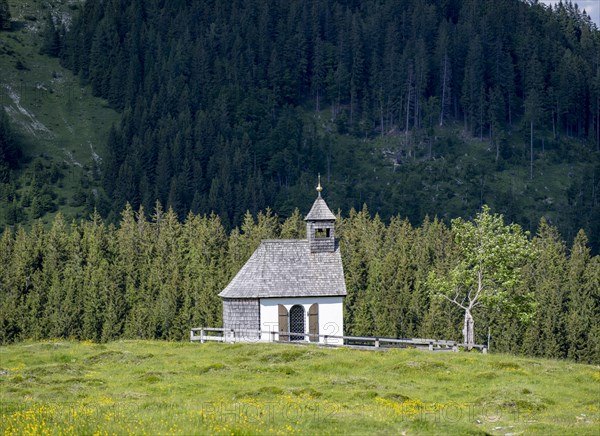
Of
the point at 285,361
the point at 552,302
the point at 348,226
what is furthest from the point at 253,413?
the point at 348,226

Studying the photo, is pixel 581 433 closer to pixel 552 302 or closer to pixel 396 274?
pixel 552 302

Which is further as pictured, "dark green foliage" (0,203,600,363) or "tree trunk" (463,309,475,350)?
"dark green foliage" (0,203,600,363)

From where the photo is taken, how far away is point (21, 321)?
322 ft

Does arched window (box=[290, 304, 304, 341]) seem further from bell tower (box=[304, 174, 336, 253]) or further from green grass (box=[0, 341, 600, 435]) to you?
green grass (box=[0, 341, 600, 435])

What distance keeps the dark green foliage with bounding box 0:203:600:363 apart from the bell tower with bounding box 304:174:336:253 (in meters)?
17.4

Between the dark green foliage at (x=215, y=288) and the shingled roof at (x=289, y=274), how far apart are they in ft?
60.1

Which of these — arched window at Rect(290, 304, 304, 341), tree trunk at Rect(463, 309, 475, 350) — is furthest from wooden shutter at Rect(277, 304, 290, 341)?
tree trunk at Rect(463, 309, 475, 350)

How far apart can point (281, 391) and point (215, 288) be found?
5279cm

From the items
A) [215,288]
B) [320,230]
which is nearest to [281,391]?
[320,230]

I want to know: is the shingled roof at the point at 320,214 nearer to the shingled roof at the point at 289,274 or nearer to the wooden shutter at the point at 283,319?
the shingled roof at the point at 289,274

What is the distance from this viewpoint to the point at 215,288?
97938 millimetres

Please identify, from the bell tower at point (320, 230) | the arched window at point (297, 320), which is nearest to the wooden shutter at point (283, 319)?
the arched window at point (297, 320)

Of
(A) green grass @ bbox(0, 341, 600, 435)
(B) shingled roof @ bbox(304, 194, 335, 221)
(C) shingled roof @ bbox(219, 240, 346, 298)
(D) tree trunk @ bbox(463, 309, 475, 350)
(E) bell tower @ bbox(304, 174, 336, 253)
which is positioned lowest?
(A) green grass @ bbox(0, 341, 600, 435)

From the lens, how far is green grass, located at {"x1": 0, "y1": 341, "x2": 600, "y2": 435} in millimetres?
32312
